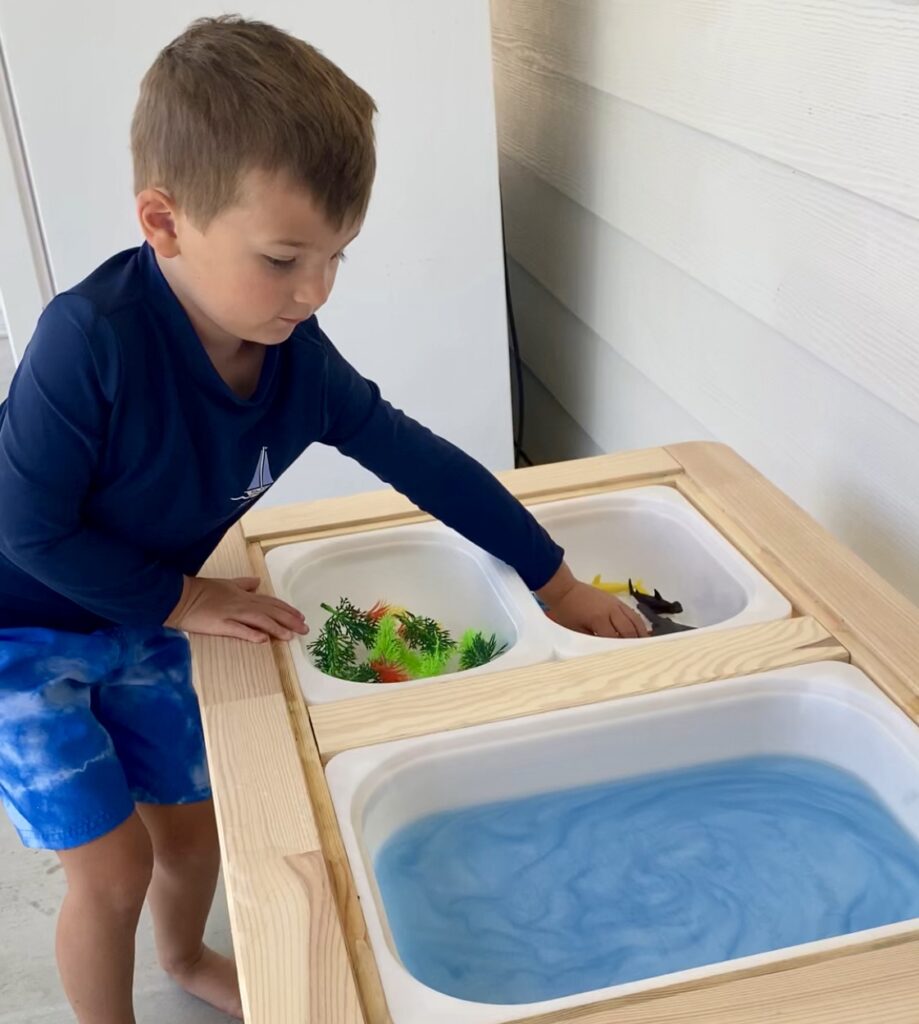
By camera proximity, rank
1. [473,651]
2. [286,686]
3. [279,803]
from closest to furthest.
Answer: [279,803], [286,686], [473,651]

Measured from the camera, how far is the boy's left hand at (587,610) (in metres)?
0.96

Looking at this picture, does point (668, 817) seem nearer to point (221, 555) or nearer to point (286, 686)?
point (286, 686)

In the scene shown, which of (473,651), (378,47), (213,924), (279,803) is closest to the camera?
(279,803)

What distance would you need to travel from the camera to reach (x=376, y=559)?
107cm

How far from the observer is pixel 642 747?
2.59 ft

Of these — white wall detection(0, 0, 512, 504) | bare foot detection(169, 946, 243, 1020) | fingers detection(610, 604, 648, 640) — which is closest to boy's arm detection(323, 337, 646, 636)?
fingers detection(610, 604, 648, 640)

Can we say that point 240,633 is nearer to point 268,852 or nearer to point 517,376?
point 268,852

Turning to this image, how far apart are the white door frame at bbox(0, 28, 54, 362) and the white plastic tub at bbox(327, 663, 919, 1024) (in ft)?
3.58

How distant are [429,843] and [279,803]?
0.13m

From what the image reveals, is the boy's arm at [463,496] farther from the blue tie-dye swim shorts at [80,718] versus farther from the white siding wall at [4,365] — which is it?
the white siding wall at [4,365]

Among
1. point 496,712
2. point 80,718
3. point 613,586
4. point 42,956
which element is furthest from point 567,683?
point 42,956

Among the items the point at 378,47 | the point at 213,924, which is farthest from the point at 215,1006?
the point at 378,47

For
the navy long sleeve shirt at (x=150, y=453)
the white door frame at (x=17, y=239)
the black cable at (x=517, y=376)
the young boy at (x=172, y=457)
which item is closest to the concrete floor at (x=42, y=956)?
the young boy at (x=172, y=457)

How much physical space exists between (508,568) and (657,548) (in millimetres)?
177
